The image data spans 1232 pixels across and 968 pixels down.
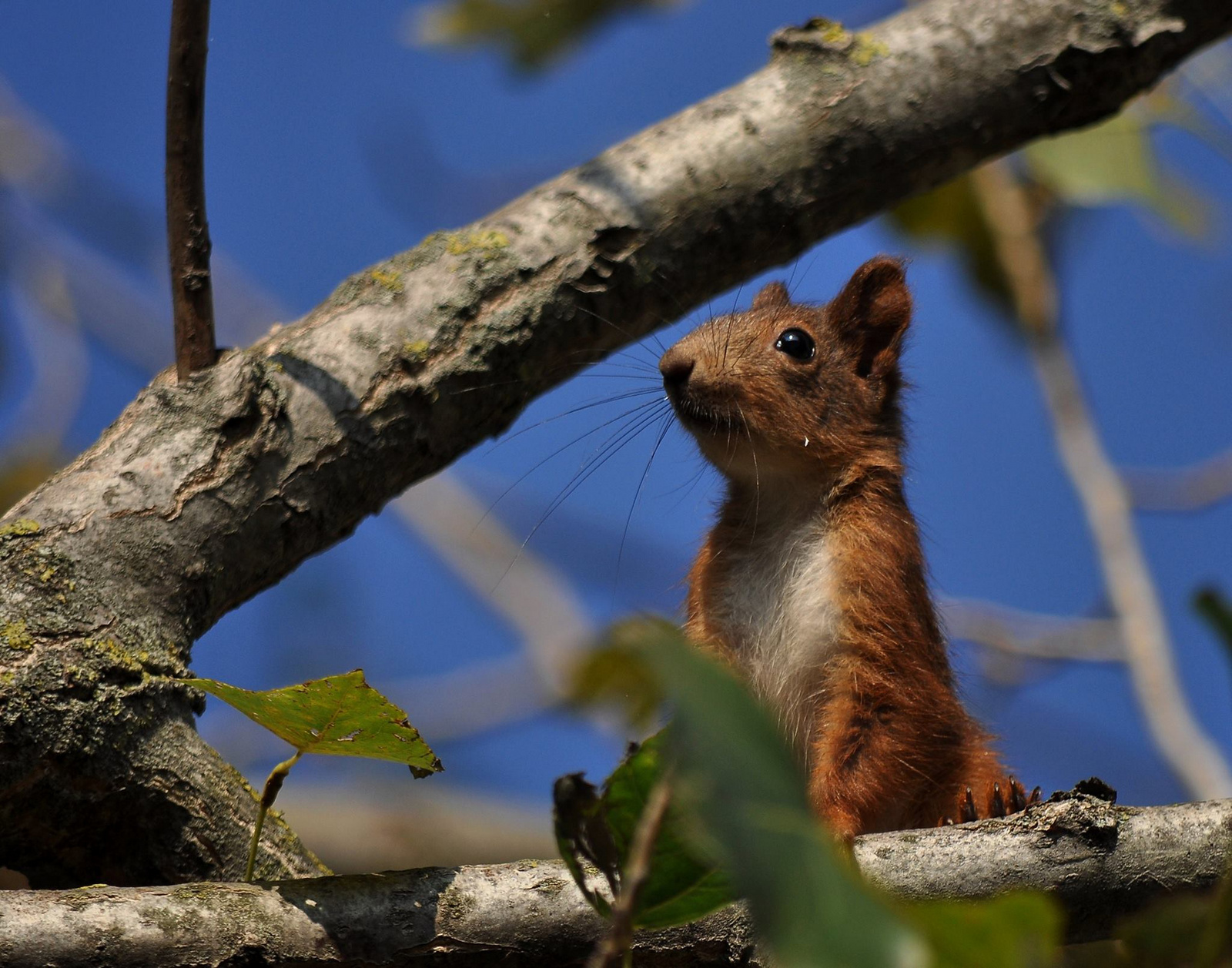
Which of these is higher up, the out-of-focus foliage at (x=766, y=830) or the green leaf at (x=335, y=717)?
the green leaf at (x=335, y=717)

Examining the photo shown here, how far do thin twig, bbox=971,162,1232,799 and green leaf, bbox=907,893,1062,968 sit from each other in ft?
12.6

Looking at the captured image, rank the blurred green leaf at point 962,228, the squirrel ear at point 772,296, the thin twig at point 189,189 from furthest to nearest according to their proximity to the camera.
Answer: the blurred green leaf at point 962,228 < the squirrel ear at point 772,296 < the thin twig at point 189,189

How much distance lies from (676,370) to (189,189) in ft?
5.25

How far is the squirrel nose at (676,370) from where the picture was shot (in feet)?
12.1

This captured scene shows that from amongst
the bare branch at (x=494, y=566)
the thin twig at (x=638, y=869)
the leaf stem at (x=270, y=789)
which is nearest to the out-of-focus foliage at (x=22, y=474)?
the bare branch at (x=494, y=566)

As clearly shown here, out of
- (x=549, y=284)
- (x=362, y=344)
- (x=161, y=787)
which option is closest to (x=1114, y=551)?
(x=549, y=284)

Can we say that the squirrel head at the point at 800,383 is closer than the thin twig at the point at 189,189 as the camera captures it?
No

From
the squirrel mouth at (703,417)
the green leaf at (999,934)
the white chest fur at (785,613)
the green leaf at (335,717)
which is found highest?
the squirrel mouth at (703,417)

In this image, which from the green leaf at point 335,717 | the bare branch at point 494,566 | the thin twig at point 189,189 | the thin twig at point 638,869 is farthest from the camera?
the bare branch at point 494,566

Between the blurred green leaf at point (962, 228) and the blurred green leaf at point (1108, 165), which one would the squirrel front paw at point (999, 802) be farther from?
the blurred green leaf at point (962, 228)

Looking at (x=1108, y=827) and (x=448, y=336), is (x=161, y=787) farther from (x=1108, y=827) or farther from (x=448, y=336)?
(x=1108, y=827)

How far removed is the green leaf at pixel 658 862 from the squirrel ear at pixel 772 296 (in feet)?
10.3

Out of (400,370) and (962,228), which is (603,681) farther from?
(400,370)

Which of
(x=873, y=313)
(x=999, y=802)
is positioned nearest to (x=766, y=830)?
(x=999, y=802)
